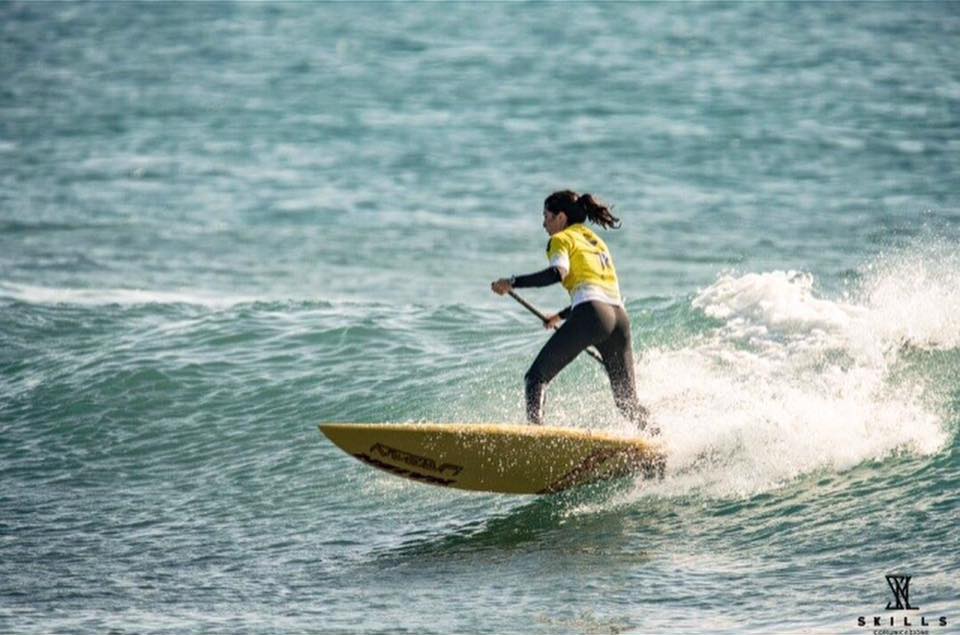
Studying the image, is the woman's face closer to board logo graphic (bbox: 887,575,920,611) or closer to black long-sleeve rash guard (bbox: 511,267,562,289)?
black long-sleeve rash guard (bbox: 511,267,562,289)

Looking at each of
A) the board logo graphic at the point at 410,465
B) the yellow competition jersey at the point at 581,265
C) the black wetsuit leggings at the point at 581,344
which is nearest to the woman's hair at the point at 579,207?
the yellow competition jersey at the point at 581,265

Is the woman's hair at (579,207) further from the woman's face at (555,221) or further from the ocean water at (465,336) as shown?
the ocean water at (465,336)

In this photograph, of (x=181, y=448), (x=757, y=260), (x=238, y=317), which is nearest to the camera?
(x=181, y=448)

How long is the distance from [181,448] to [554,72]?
20918 millimetres

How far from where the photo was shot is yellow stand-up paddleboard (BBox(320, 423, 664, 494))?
983cm

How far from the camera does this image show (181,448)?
12.7 metres

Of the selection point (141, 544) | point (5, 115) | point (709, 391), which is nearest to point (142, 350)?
point (141, 544)

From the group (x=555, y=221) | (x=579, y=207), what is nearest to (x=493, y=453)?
(x=555, y=221)

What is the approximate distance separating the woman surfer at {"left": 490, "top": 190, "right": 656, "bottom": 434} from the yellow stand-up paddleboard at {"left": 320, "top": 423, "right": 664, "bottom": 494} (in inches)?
9.0

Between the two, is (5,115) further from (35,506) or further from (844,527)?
(844,527)

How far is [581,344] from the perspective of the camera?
9.80m

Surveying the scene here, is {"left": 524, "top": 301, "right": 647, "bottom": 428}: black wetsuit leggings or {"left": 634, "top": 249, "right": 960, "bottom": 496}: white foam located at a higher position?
{"left": 524, "top": 301, "right": 647, "bottom": 428}: black wetsuit leggings

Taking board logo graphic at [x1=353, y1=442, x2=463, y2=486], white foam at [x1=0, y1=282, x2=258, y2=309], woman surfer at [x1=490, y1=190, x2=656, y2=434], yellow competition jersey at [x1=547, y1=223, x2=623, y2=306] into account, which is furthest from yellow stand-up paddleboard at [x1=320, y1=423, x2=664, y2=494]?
white foam at [x1=0, y1=282, x2=258, y2=309]

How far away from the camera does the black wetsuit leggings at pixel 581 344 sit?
32.1 ft
